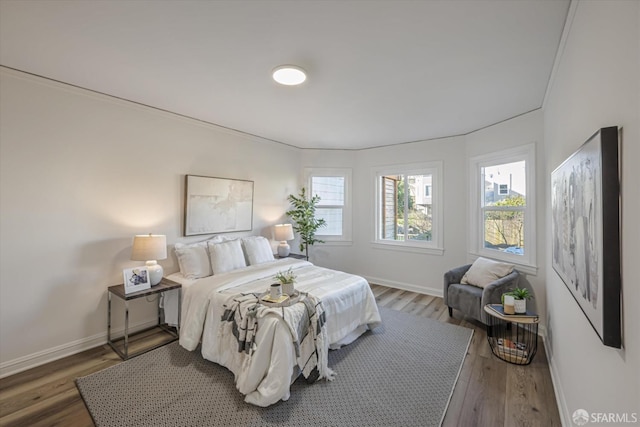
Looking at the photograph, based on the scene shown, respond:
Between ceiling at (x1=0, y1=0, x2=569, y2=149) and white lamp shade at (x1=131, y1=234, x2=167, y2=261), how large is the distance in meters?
1.52

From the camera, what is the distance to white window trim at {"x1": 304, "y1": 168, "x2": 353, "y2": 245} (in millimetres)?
5281

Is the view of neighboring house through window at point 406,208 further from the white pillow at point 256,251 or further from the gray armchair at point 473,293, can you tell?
the white pillow at point 256,251

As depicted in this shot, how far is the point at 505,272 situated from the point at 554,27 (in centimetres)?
251

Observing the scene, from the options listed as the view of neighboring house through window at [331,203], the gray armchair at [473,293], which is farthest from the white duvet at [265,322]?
the view of neighboring house through window at [331,203]

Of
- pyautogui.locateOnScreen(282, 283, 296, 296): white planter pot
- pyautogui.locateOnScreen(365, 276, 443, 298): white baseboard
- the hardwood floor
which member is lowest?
the hardwood floor

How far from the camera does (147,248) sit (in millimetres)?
2836

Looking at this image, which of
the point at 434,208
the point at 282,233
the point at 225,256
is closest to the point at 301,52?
the point at 225,256

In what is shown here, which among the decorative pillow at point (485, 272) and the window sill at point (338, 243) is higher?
the window sill at point (338, 243)

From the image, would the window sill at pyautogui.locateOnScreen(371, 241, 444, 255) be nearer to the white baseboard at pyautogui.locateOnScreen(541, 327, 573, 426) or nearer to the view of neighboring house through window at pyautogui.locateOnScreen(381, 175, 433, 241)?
the view of neighboring house through window at pyautogui.locateOnScreen(381, 175, 433, 241)

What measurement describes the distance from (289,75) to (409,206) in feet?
10.9

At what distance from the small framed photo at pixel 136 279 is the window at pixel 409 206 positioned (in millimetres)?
3659

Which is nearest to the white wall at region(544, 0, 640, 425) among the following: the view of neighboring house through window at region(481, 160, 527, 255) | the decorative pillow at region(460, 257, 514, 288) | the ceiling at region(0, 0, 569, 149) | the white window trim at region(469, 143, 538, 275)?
the ceiling at region(0, 0, 569, 149)

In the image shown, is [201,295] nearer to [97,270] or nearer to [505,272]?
[97,270]

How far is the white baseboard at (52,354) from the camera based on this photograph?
2352 mm
